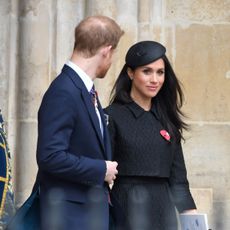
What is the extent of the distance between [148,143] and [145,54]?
37 cm

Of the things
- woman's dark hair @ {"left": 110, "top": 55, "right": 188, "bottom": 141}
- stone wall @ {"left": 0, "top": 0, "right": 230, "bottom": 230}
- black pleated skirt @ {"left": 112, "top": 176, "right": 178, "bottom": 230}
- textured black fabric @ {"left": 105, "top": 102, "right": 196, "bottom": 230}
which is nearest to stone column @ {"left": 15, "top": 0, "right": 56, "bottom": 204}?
stone wall @ {"left": 0, "top": 0, "right": 230, "bottom": 230}

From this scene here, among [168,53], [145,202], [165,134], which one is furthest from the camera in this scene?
[168,53]

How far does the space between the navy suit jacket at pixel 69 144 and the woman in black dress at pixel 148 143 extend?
41 cm

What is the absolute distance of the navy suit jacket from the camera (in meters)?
2.94

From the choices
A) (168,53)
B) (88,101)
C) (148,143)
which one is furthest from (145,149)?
(168,53)

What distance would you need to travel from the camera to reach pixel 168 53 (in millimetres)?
5699

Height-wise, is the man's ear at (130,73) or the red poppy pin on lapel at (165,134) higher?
the man's ear at (130,73)

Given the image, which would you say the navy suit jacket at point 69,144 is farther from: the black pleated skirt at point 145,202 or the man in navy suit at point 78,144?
the black pleated skirt at point 145,202

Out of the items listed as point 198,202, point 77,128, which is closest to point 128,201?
point 77,128

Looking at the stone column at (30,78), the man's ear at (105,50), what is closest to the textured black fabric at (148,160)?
the man's ear at (105,50)

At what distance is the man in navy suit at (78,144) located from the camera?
116 inches

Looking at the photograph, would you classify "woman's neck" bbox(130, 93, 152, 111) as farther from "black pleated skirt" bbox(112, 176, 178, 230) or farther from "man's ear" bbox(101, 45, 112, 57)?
"man's ear" bbox(101, 45, 112, 57)

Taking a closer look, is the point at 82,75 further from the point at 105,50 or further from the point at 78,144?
the point at 78,144

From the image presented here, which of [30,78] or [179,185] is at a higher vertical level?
[30,78]
